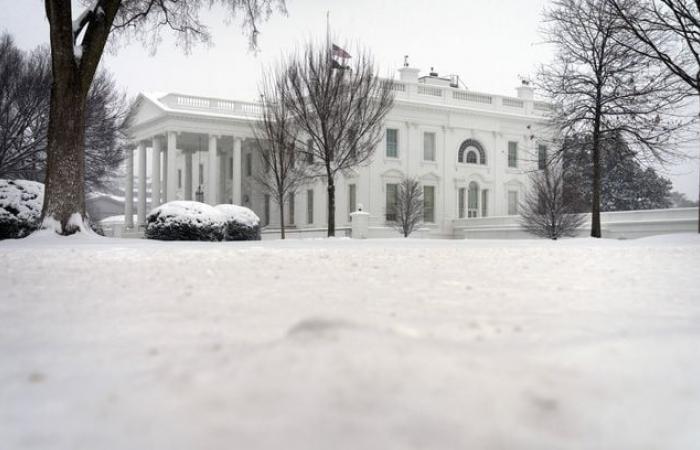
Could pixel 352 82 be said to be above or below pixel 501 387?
above

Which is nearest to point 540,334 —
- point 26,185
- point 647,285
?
point 647,285

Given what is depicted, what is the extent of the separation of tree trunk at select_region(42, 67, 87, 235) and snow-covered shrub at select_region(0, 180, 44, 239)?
5.27 ft

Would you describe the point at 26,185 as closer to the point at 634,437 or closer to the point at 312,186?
the point at 634,437

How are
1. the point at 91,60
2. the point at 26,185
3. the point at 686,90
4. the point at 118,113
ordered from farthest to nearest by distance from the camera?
1. the point at 118,113
2. the point at 686,90
3. the point at 26,185
4. the point at 91,60

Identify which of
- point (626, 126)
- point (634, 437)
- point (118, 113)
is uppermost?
point (118, 113)

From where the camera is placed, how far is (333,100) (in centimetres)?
2305

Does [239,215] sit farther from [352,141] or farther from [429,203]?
[429,203]

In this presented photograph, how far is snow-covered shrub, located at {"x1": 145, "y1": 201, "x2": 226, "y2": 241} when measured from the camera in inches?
621

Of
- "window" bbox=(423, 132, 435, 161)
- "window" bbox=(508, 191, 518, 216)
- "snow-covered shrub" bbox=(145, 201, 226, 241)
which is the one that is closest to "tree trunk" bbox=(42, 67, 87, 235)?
"snow-covered shrub" bbox=(145, 201, 226, 241)

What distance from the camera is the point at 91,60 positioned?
12734 mm

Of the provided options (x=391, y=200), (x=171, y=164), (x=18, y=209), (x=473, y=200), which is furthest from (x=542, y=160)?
(x=171, y=164)

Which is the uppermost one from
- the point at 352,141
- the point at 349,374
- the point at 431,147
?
the point at 431,147

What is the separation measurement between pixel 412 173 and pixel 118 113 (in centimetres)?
1960

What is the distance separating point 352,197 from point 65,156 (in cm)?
2830
